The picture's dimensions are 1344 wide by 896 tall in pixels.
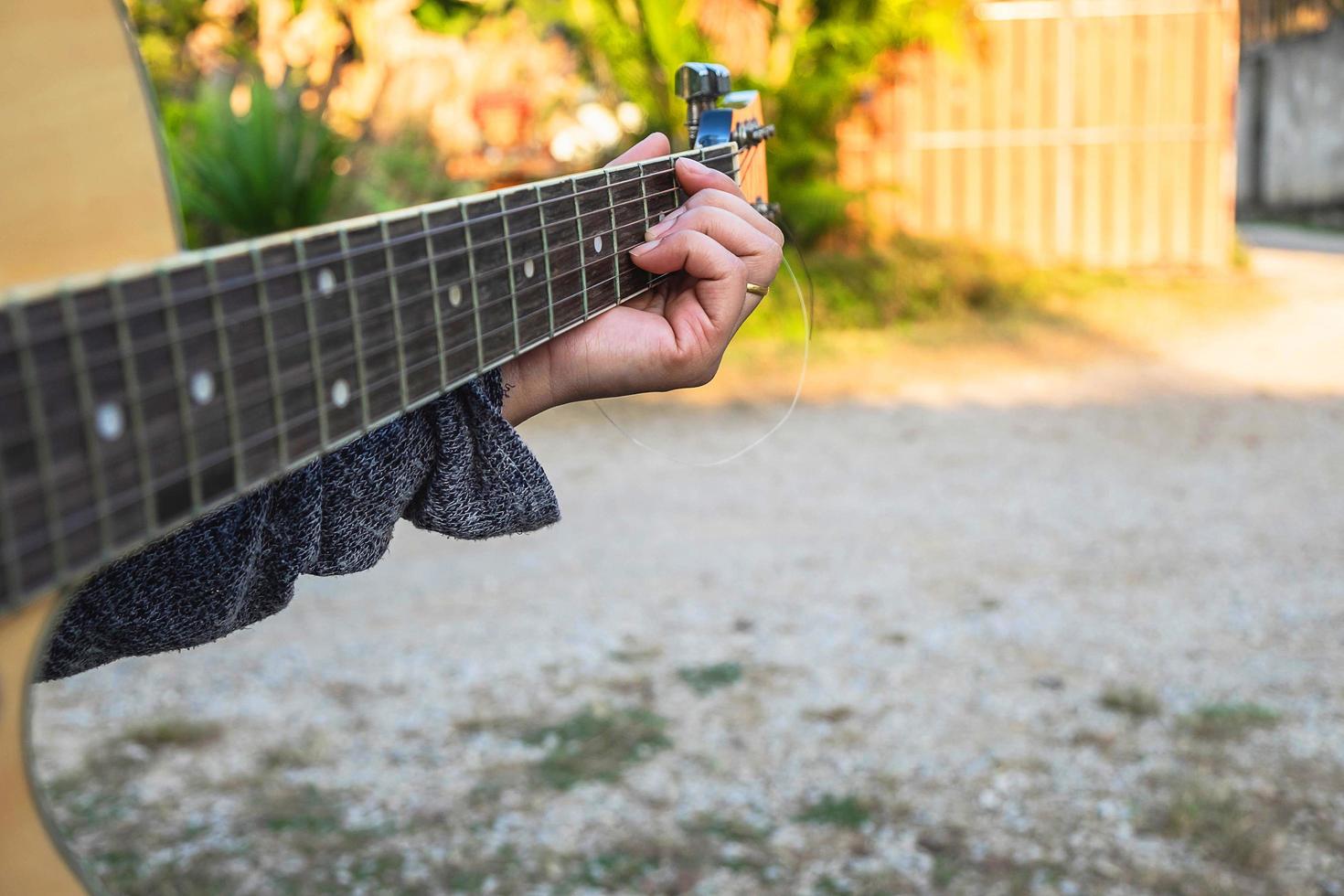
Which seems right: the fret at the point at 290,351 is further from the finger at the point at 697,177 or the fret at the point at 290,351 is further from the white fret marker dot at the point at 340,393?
the finger at the point at 697,177

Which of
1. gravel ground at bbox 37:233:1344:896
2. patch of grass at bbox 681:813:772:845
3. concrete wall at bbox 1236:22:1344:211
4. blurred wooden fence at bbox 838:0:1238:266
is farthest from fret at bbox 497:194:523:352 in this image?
concrete wall at bbox 1236:22:1344:211

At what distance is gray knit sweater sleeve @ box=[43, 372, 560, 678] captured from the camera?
134 centimetres

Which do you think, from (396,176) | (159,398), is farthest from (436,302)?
(396,176)

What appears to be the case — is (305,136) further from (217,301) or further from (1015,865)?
(217,301)

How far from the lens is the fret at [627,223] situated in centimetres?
158

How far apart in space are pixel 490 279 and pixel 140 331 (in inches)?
18.8

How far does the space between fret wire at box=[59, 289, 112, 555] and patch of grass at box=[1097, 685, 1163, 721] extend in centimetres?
371

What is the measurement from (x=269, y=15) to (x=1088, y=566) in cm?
969

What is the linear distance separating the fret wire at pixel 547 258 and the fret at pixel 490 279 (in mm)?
80

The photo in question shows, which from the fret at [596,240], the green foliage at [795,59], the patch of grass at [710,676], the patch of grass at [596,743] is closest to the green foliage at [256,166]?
the green foliage at [795,59]

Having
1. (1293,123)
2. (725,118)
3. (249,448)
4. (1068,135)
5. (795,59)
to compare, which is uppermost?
(795,59)

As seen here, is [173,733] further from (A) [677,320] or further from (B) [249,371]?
(B) [249,371]

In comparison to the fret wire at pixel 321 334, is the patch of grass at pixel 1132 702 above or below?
below

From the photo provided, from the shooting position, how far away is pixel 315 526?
1.43 metres
